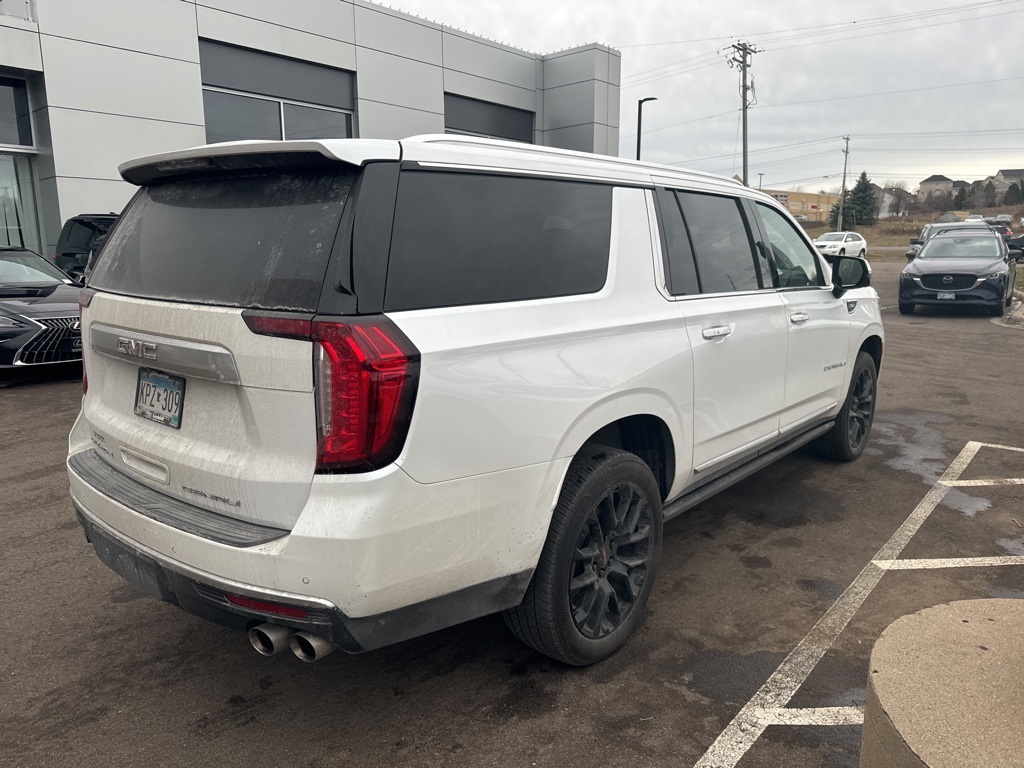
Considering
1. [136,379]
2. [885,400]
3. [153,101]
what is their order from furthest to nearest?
[153,101] < [885,400] < [136,379]

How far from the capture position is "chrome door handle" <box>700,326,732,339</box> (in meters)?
3.52

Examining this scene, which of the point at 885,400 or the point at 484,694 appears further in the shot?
the point at 885,400

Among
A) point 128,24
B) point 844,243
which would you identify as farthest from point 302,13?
point 844,243

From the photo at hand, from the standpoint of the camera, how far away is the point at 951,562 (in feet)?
13.2

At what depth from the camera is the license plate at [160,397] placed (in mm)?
2572

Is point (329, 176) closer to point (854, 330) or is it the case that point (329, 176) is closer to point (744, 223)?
point (744, 223)

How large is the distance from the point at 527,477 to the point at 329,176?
1138mm

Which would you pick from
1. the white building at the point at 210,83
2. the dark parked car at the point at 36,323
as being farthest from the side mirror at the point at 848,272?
the white building at the point at 210,83

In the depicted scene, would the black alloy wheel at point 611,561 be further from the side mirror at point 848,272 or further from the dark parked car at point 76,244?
the dark parked car at point 76,244

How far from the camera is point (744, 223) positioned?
4203 mm

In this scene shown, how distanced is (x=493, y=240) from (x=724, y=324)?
4.85 ft

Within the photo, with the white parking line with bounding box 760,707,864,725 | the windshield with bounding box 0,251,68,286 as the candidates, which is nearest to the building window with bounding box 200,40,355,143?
the windshield with bounding box 0,251,68,286

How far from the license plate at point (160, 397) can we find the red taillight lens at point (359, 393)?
662mm

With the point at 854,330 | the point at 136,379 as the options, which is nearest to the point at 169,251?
the point at 136,379
